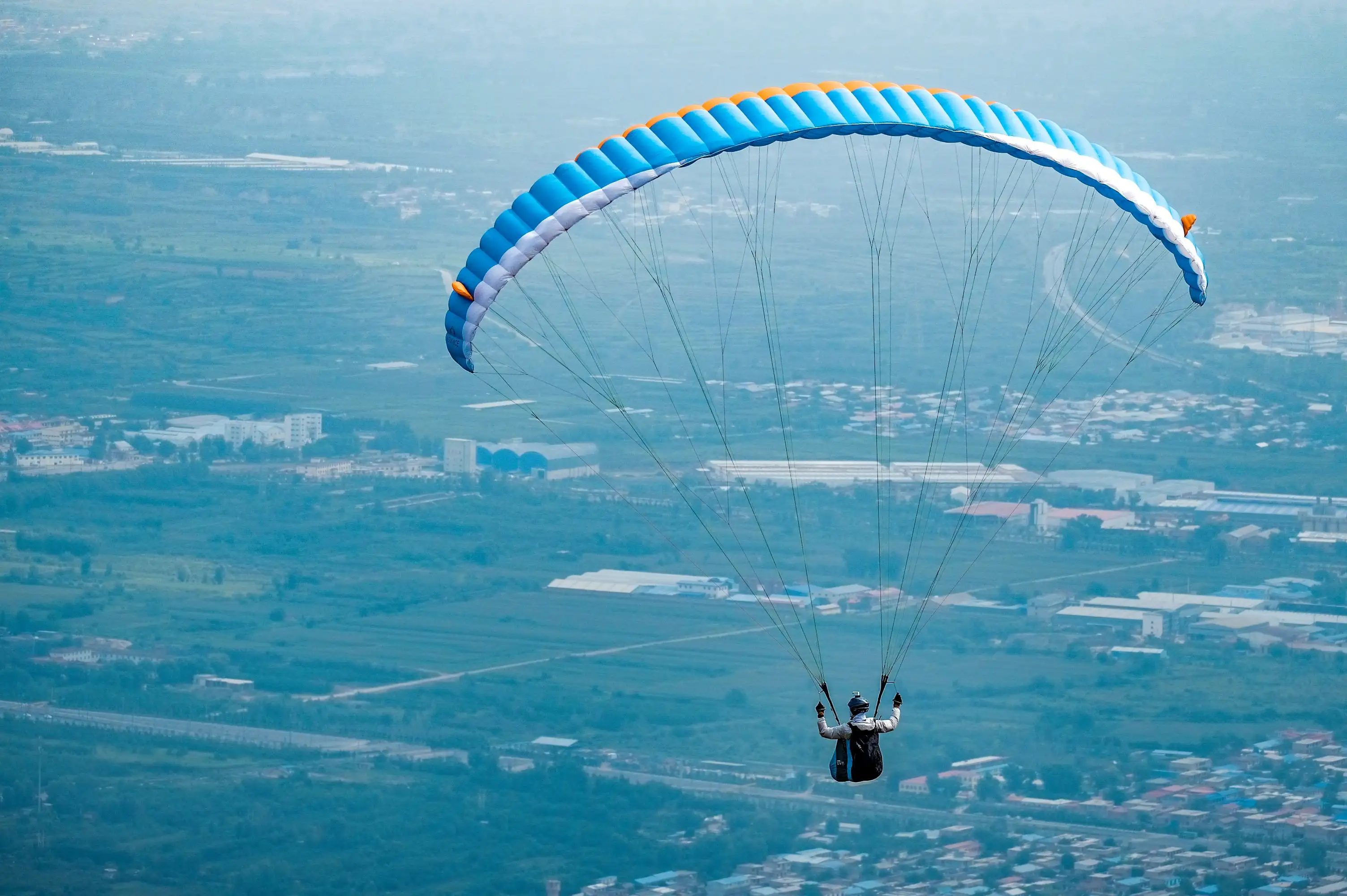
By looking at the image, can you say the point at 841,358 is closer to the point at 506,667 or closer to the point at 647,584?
the point at 647,584

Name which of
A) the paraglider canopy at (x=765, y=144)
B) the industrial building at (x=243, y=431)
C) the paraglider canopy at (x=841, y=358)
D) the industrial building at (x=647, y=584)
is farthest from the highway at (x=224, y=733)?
the paraglider canopy at (x=765, y=144)

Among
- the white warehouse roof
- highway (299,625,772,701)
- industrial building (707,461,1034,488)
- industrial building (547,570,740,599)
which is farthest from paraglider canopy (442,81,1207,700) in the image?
highway (299,625,772,701)

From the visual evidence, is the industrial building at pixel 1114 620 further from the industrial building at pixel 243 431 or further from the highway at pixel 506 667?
the industrial building at pixel 243 431

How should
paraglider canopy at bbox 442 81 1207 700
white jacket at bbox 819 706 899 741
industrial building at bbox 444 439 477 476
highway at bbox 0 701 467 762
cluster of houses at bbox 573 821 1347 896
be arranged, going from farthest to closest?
industrial building at bbox 444 439 477 476, paraglider canopy at bbox 442 81 1207 700, highway at bbox 0 701 467 762, cluster of houses at bbox 573 821 1347 896, white jacket at bbox 819 706 899 741

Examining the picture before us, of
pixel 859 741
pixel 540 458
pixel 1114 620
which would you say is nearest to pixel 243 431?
pixel 540 458

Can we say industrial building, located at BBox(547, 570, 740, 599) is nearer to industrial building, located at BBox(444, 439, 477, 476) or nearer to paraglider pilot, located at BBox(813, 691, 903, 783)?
industrial building, located at BBox(444, 439, 477, 476)

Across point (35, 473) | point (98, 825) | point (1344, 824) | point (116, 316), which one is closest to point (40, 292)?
point (116, 316)

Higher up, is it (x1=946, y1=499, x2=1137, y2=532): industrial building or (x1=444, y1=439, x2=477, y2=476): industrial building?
(x1=444, y1=439, x2=477, y2=476): industrial building

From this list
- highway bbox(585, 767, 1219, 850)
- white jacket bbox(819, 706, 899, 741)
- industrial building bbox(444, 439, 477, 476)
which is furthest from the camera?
industrial building bbox(444, 439, 477, 476)
